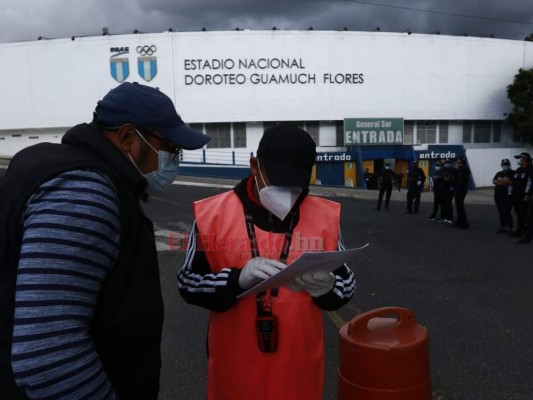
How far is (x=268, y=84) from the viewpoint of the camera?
103 feet

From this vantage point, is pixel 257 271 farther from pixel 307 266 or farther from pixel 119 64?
pixel 119 64

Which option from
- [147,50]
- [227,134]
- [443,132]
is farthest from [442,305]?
[443,132]

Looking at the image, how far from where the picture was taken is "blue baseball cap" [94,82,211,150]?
1.40 m

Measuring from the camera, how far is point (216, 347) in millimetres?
1950

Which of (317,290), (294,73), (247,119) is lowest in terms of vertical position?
(317,290)

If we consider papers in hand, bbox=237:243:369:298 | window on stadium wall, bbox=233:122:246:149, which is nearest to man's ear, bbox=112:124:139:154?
papers in hand, bbox=237:243:369:298

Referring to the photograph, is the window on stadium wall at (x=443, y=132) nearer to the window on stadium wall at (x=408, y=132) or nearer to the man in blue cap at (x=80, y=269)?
the window on stadium wall at (x=408, y=132)

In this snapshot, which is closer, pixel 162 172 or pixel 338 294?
pixel 162 172

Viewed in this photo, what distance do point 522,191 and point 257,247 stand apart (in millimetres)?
9816

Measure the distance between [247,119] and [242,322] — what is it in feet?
99.7

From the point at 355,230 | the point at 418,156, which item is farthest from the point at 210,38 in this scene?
the point at 355,230

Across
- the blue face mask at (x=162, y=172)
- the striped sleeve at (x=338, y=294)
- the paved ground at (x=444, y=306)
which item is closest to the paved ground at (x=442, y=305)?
the paved ground at (x=444, y=306)

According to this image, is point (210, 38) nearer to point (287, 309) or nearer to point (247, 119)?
point (247, 119)

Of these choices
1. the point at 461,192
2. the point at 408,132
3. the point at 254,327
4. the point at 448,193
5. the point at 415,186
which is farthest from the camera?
the point at 408,132
